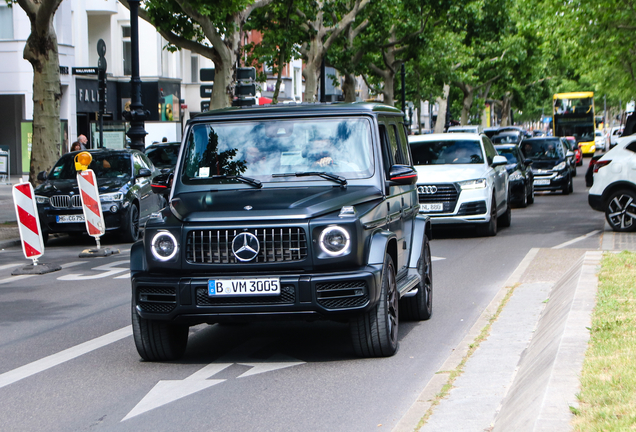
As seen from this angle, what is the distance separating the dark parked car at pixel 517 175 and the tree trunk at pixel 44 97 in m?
10.5

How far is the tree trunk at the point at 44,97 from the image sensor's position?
68.4ft

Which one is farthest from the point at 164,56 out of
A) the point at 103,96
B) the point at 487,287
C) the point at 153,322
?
the point at 153,322

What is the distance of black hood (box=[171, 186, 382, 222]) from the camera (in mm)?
6676

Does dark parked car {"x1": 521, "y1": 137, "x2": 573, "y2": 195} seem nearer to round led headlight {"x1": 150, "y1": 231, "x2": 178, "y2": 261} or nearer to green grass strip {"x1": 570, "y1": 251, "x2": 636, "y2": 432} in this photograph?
green grass strip {"x1": 570, "y1": 251, "x2": 636, "y2": 432}

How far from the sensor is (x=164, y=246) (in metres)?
6.78

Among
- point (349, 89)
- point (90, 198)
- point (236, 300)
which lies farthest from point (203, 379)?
point (349, 89)

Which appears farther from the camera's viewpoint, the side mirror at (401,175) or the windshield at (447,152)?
the windshield at (447,152)

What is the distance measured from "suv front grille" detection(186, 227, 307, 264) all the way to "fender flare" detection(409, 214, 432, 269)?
80.6 inches

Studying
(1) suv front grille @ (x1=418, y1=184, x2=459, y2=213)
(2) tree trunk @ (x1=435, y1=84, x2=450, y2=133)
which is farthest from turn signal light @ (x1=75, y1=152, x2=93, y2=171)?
(2) tree trunk @ (x1=435, y1=84, x2=450, y2=133)

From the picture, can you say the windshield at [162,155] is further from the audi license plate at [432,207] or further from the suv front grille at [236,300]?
the suv front grille at [236,300]

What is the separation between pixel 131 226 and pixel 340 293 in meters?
11.6

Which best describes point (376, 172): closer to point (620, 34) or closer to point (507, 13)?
point (620, 34)

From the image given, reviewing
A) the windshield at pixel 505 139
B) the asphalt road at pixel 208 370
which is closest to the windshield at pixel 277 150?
the asphalt road at pixel 208 370

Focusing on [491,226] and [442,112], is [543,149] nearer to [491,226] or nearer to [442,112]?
[491,226]
